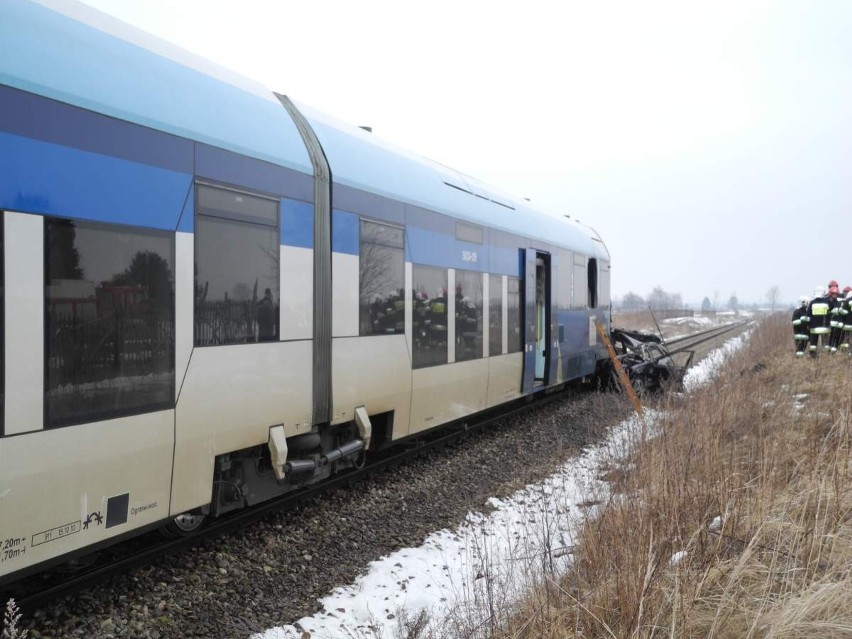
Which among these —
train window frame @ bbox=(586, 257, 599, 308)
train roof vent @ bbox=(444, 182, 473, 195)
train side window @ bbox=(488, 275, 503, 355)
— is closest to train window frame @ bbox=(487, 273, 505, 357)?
train side window @ bbox=(488, 275, 503, 355)

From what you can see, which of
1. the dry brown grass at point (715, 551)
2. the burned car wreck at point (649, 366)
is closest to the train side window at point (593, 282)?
the burned car wreck at point (649, 366)

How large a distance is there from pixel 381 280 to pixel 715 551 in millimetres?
3740

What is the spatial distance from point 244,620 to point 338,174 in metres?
3.58

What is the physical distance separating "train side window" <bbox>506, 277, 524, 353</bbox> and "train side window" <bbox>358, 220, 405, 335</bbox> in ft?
10.4

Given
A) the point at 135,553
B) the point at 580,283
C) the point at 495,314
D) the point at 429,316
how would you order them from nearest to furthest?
the point at 135,553, the point at 429,316, the point at 495,314, the point at 580,283

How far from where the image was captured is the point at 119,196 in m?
3.81

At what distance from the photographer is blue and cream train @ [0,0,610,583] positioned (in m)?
3.37

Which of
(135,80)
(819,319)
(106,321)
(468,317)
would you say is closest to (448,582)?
(106,321)

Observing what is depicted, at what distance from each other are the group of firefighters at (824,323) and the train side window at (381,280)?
499 inches

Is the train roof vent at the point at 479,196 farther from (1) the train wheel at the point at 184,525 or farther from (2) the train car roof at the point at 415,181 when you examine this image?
(1) the train wheel at the point at 184,525

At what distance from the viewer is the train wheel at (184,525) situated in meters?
4.80

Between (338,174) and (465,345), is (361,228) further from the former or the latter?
(465,345)

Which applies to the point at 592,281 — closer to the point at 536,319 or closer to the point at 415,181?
the point at 536,319

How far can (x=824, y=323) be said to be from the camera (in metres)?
15.9
